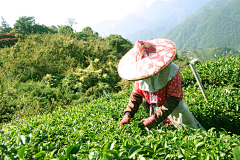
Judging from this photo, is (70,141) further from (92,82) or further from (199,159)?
(92,82)

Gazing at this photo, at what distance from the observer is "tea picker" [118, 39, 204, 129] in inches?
56.6

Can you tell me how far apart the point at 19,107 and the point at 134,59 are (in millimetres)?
5778

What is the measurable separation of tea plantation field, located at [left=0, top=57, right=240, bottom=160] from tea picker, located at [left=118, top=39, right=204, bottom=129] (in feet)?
0.58

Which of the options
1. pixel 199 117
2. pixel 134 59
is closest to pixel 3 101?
pixel 134 59

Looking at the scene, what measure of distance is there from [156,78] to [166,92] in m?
0.26

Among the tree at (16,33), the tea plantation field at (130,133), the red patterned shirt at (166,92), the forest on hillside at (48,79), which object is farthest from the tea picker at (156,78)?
the tree at (16,33)

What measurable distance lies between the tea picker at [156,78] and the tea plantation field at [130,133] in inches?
6.9

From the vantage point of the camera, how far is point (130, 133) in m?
1.42

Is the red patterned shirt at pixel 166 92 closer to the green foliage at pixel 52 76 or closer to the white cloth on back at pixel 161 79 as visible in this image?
the white cloth on back at pixel 161 79

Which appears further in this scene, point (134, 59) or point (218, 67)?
point (218, 67)

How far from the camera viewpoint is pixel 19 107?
5449mm

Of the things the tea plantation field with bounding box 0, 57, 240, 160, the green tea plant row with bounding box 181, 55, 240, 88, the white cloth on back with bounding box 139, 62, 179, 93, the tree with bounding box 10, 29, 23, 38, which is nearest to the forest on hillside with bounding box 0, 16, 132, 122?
the tea plantation field with bounding box 0, 57, 240, 160

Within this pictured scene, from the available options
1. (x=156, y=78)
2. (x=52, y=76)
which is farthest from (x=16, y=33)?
(x=156, y=78)

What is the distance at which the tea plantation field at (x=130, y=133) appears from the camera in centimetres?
97
